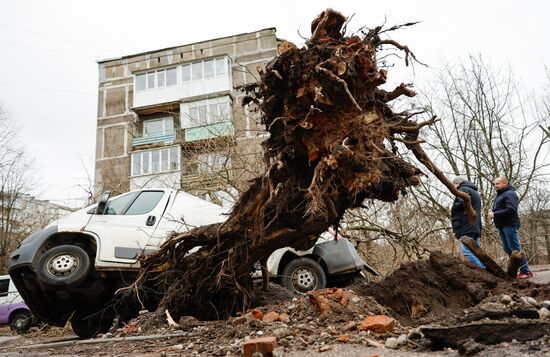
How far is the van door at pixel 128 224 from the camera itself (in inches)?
255

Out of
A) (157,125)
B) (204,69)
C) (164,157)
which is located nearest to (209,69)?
(204,69)

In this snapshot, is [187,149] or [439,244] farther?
[187,149]

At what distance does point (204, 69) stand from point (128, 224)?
2299 cm

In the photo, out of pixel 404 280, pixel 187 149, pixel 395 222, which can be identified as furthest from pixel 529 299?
pixel 187 149

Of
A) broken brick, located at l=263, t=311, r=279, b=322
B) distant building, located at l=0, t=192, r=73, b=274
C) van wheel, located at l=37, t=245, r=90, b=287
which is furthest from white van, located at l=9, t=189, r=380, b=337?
distant building, located at l=0, t=192, r=73, b=274

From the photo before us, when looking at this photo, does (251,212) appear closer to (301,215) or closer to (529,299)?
(301,215)

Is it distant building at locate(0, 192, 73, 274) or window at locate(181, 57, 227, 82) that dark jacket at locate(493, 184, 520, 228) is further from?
window at locate(181, 57, 227, 82)

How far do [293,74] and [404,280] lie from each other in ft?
9.29

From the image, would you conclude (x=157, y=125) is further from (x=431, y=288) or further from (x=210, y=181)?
(x=431, y=288)

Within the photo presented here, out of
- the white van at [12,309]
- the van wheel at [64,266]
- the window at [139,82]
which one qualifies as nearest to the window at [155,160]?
the window at [139,82]

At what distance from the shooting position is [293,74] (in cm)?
493

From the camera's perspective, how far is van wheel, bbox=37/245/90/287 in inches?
239

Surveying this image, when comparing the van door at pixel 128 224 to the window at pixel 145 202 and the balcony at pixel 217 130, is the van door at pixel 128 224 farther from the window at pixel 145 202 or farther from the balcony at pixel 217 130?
the balcony at pixel 217 130

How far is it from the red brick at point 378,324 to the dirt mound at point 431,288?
125 centimetres
